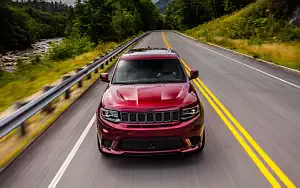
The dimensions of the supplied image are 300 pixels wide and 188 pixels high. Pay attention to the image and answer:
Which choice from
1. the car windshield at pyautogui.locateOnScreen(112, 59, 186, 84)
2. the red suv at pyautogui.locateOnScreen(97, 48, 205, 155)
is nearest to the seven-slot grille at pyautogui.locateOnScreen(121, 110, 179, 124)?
the red suv at pyautogui.locateOnScreen(97, 48, 205, 155)

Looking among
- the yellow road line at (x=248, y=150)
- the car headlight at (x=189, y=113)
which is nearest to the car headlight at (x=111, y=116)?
the car headlight at (x=189, y=113)

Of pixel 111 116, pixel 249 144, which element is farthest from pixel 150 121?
pixel 249 144

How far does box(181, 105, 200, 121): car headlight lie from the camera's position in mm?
5051

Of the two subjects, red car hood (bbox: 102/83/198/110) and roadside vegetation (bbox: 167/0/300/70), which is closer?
red car hood (bbox: 102/83/198/110)

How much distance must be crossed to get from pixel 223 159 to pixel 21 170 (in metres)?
3.33

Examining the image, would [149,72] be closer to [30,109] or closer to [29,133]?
[30,109]

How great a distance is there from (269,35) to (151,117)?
27183mm

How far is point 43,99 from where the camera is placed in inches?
312

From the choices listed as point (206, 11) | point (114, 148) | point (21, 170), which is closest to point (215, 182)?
point (114, 148)

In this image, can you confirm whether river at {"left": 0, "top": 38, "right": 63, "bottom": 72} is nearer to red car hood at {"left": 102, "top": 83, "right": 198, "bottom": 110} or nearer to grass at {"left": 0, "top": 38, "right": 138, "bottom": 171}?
grass at {"left": 0, "top": 38, "right": 138, "bottom": 171}

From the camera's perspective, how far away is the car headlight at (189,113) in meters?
5.05

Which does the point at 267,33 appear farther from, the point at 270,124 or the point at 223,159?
the point at 223,159

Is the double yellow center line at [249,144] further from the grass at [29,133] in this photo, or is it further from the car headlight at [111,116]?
the grass at [29,133]

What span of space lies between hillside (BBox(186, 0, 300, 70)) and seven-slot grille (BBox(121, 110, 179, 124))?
12.3 meters
